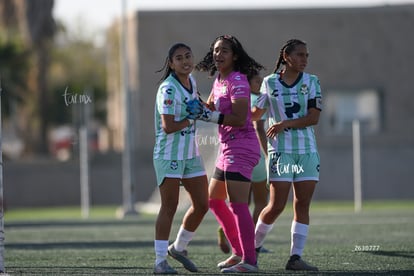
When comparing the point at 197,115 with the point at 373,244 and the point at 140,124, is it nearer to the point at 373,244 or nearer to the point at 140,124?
the point at 373,244

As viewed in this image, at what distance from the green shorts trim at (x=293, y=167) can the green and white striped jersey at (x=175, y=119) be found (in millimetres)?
755

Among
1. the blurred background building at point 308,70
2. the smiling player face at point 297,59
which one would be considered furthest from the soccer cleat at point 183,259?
the blurred background building at point 308,70

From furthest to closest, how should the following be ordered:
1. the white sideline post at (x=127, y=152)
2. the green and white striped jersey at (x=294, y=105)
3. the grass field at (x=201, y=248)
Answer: the white sideline post at (x=127, y=152) → the grass field at (x=201, y=248) → the green and white striped jersey at (x=294, y=105)

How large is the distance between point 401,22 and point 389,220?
19.2 meters

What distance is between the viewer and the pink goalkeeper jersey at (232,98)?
9445 mm

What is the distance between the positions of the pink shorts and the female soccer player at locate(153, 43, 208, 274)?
241mm

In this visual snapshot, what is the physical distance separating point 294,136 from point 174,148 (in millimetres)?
1101

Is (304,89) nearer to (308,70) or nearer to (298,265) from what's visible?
(298,265)

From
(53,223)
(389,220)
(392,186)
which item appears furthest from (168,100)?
(392,186)

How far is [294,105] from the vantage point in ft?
31.8

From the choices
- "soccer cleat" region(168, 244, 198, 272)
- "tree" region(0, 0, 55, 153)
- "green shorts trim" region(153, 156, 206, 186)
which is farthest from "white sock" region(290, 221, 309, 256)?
"tree" region(0, 0, 55, 153)

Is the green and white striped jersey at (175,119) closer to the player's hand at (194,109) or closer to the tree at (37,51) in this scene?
the player's hand at (194,109)

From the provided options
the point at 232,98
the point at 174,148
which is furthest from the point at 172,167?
the point at 232,98

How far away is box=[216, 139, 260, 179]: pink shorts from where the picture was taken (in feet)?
31.1
